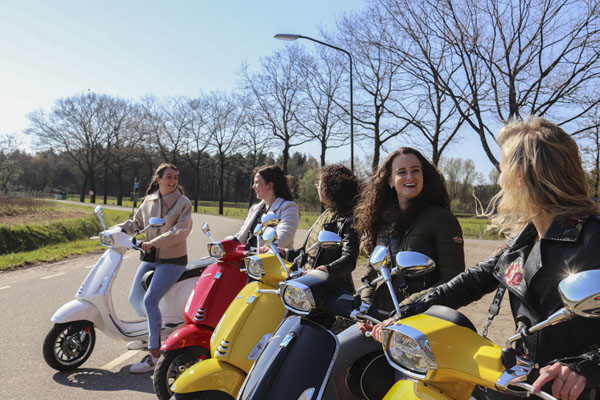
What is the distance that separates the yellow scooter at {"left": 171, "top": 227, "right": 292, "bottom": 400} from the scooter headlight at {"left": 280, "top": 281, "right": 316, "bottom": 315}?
28 centimetres

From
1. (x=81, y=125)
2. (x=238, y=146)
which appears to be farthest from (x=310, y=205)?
(x=81, y=125)

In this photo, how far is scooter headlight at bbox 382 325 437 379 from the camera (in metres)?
1.21

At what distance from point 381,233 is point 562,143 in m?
1.36

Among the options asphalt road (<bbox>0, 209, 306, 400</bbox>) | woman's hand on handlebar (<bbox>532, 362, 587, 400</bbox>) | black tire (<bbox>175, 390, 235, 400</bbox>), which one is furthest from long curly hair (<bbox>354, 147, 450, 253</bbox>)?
asphalt road (<bbox>0, 209, 306, 400</bbox>)

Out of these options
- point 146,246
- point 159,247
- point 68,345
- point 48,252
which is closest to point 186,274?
point 159,247

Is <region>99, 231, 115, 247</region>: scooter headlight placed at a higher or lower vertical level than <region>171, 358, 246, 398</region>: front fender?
higher

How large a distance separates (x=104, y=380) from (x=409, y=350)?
133 inches

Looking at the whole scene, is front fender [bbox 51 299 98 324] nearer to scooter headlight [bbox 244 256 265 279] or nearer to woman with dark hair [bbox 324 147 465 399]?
scooter headlight [bbox 244 256 265 279]

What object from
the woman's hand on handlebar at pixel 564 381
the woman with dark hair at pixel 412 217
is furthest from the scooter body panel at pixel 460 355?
the woman with dark hair at pixel 412 217

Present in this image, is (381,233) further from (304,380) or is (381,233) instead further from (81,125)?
(81,125)

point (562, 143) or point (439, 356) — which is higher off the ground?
point (562, 143)

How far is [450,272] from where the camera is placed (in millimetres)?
2375

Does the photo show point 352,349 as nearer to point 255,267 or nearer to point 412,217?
point 255,267

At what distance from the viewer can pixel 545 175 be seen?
150cm
